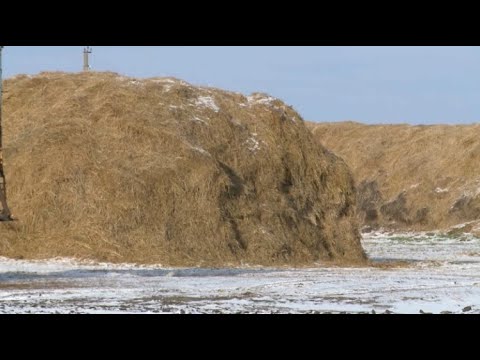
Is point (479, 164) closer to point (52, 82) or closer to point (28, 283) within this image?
point (52, 82)

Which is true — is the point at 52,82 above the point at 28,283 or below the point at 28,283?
above

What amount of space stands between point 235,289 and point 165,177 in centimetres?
985

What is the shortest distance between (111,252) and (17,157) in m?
4.66

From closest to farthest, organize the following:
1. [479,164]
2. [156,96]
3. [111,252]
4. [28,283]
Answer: [28,283] < [111,252] < [156,96] < [479,164]

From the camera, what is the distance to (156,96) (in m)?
34.7

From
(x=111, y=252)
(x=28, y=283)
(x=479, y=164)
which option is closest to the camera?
(x=28, y=283)

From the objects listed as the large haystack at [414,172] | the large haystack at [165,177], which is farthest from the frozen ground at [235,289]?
the large haystack at [414,172]

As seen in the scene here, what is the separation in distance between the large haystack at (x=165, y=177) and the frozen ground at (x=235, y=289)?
6.66 feet

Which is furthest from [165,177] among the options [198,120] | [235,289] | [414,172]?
[414,172]

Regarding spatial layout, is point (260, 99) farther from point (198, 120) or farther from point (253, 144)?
point (198, 120)

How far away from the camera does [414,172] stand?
242 ft

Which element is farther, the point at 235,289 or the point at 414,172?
the point at 414,172

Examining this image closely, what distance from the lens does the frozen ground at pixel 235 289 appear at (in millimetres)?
18109
